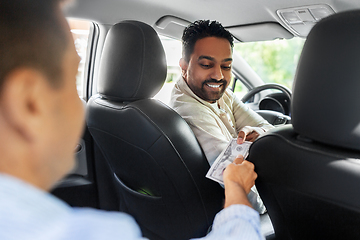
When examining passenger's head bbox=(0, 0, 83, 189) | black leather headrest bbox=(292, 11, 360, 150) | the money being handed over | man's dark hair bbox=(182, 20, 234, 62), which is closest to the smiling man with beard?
man's dark hair bbox=(182, 20, 234, 62)

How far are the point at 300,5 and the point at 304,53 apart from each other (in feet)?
3.78

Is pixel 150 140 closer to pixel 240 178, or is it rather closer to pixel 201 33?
pixel 240 178

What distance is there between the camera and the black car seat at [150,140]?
57.3 inches

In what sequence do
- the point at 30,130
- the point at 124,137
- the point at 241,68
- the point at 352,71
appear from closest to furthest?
the point at 30,130 → the point at 352,71 → the point at 124,137 → the point at 241,68

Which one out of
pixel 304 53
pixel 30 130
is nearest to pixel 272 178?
pixel 304 53

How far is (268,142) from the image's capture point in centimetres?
112

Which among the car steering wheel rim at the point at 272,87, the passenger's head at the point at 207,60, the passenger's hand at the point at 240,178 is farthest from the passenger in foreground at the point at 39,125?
the car steering wheel rim at the point at 272,87

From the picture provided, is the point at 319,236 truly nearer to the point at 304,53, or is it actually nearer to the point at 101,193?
the point at 304,53

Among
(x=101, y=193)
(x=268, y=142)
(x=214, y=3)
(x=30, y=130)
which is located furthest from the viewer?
(x=101, y=193)

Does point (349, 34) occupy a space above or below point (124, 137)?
above

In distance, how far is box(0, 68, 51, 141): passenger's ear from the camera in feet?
1.34

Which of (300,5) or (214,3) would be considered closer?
(300,5)

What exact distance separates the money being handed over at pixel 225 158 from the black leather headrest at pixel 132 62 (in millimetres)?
497

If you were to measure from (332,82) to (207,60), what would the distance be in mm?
1062
